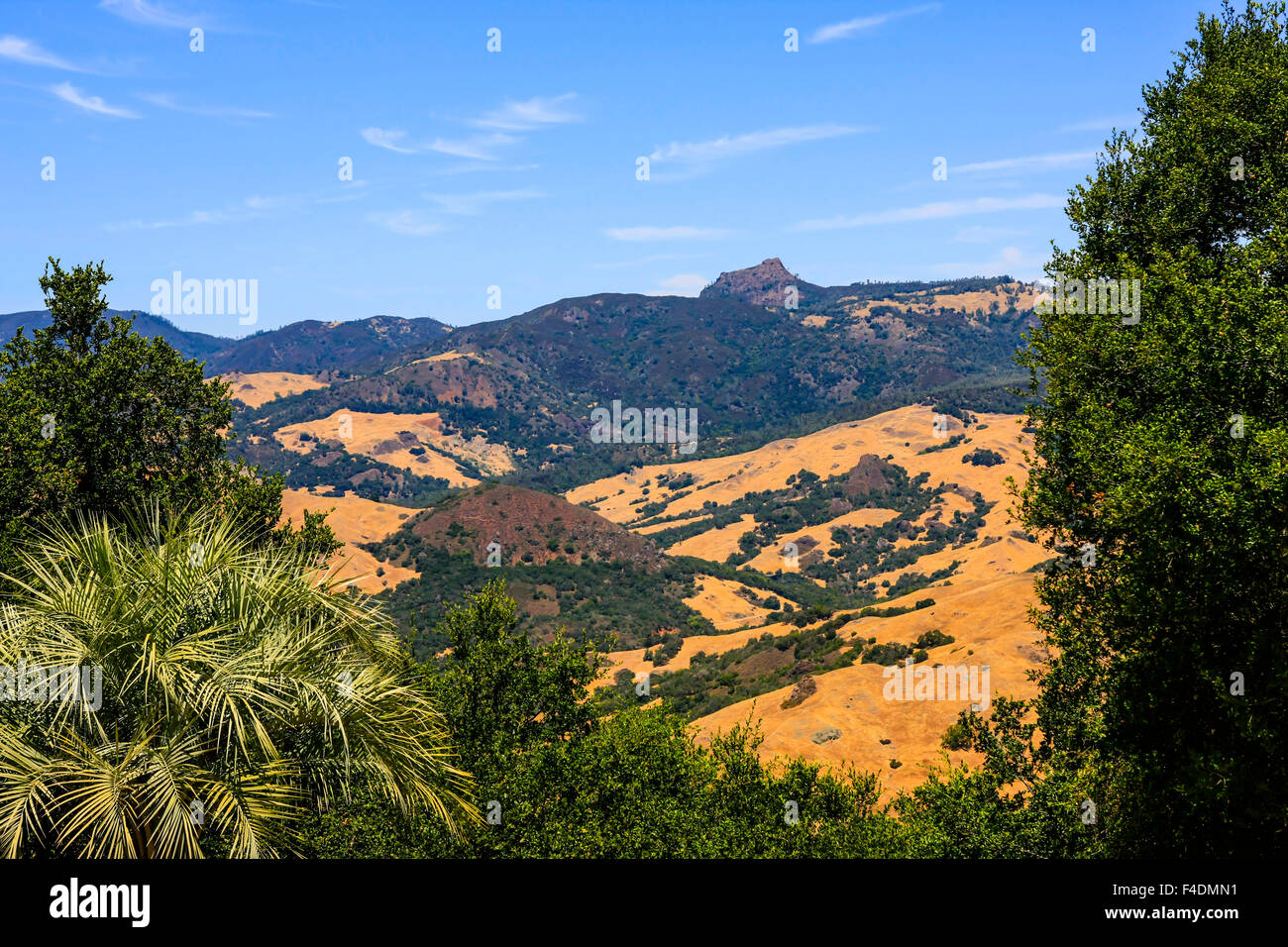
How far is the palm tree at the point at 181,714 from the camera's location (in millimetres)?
8164

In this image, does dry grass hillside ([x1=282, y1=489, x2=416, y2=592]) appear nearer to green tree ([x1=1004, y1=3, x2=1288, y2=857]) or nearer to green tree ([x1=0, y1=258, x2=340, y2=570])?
green tree ([x1=0, y1=258, x2=340, y2=570])

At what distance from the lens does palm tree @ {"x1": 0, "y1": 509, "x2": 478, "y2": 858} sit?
816cm

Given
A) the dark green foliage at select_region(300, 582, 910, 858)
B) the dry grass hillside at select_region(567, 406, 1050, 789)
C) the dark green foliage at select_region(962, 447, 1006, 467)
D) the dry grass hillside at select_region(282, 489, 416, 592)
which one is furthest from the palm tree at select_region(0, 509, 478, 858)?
the dark green foliage at select_region(962, 447, 1006, 467)

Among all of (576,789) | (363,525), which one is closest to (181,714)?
(576,789)

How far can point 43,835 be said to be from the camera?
8.28 meters

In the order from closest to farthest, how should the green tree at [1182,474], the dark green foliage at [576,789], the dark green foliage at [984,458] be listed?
the green tree at [1182,474] < the dark green foliage at [576,789] < the dark green foliage at [984,458]

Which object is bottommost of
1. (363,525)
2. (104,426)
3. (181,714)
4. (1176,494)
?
(363,525)

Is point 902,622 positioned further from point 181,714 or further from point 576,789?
point 181,714

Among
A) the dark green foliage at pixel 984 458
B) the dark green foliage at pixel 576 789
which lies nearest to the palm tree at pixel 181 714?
the dark green foliage at pixel 576 789

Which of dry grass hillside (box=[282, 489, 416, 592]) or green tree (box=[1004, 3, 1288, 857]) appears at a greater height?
green tree (box=[1004, 3, 1288, 857])

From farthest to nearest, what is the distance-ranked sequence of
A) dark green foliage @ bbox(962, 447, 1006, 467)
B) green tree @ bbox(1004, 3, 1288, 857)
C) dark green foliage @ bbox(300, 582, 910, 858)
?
dark green foliage @ bbox(962, 447, 1006, 467) → dark green foliage @ bbox(300, 582, 910, 858) → green tree @ bbox(1004, 3, 1288, 857)

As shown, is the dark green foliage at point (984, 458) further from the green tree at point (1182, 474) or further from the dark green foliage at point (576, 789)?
the dark green foliage at point (576, 789)

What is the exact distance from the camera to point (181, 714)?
8.59 m

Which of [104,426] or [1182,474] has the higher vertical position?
[104,426]
